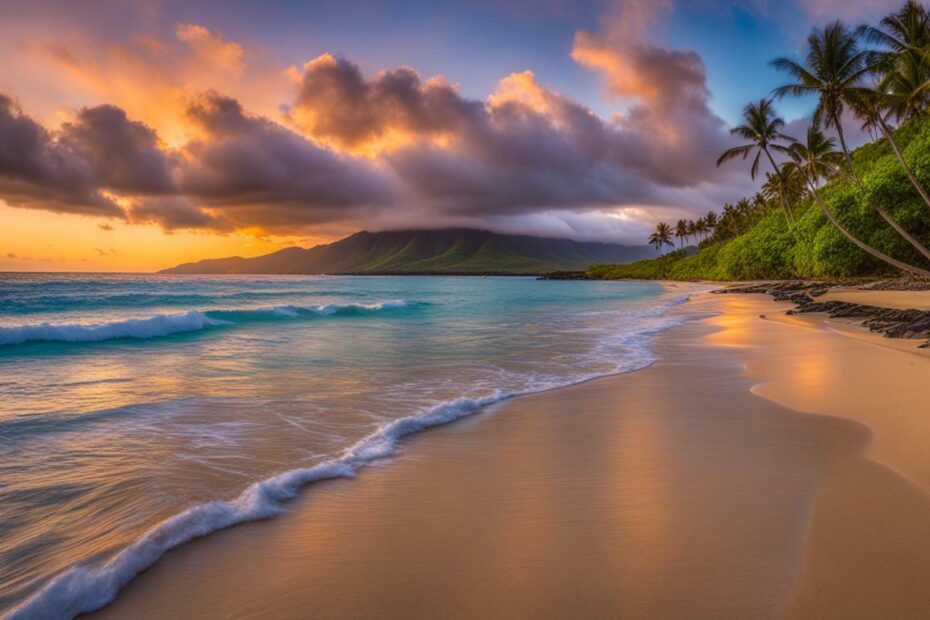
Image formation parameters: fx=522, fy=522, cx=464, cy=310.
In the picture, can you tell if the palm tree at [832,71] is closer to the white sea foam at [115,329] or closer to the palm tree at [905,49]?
the palm tree at [905,49]

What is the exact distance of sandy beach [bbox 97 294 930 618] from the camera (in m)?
2.62

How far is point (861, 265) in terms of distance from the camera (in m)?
43.4

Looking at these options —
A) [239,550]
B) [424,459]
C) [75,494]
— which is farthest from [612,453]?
[75,494]

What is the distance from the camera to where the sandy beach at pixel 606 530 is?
2.62 m

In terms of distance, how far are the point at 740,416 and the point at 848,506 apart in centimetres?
275

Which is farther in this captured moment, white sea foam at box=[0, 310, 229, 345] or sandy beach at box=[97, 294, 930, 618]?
white sea foam at box=[0, 310, 229, 345]

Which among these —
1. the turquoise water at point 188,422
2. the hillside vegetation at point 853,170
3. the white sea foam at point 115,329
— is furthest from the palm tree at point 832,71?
the white sea foam at point 115,329

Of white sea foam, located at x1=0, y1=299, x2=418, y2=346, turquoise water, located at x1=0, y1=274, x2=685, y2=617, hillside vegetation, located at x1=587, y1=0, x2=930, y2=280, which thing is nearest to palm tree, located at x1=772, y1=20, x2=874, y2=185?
hillside vegetation, located at x1=587, y1=0, x2=930, y2=280

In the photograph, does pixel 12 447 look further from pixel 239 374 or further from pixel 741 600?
pixel 741 600

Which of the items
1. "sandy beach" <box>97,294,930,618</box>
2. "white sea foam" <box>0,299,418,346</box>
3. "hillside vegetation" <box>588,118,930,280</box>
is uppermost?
"hillside vegetation" <box>588,118,930,280</box>

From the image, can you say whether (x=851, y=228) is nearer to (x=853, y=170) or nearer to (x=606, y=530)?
(x=853, y=170)

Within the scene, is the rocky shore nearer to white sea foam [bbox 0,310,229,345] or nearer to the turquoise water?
the turquoise water

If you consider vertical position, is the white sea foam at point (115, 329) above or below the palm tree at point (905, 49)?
below

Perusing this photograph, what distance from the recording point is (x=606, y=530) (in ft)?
11.1
